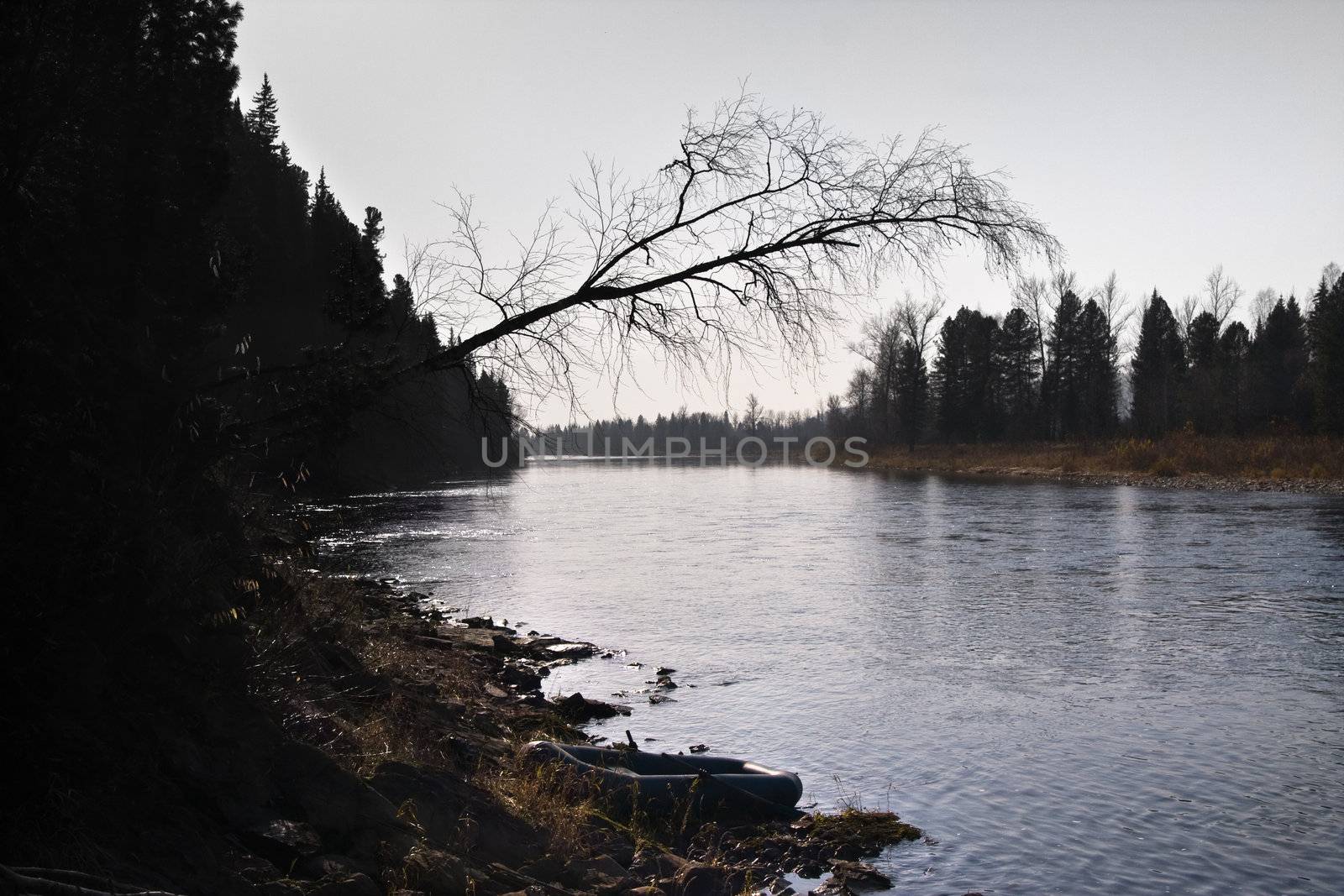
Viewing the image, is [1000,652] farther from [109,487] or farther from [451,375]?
[109,487]

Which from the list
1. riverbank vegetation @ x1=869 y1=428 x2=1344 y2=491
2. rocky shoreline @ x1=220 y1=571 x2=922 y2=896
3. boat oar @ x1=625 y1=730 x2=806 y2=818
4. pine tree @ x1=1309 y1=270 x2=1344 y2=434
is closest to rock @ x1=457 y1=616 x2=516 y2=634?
rocky shoreline @ x1=220 y1=571 x2=922 y2=896

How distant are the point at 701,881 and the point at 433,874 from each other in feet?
7.25

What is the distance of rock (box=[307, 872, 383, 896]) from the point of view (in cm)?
452

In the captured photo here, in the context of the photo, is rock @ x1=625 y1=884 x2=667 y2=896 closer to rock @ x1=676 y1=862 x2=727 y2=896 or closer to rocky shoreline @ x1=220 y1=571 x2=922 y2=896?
rocky shoreline @ x1=220 y1=571 x2=922 y2=896

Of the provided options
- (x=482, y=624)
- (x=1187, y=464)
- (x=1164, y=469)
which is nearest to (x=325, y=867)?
(x=482, y=624)

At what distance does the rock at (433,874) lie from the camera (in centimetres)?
501

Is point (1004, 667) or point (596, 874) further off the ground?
point (596, 874)

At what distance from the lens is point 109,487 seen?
17.7ft

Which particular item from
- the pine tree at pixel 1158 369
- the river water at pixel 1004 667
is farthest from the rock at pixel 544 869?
the pine tree at pixel 1158 369

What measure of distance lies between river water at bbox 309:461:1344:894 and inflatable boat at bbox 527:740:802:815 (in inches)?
27.0

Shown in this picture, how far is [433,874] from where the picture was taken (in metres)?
5.07

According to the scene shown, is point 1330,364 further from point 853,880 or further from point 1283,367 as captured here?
point 853,880

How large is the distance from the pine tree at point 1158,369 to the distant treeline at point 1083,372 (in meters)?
0.11

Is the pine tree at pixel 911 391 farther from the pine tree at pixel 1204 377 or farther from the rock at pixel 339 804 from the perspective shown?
the rock at pixel 339 804
